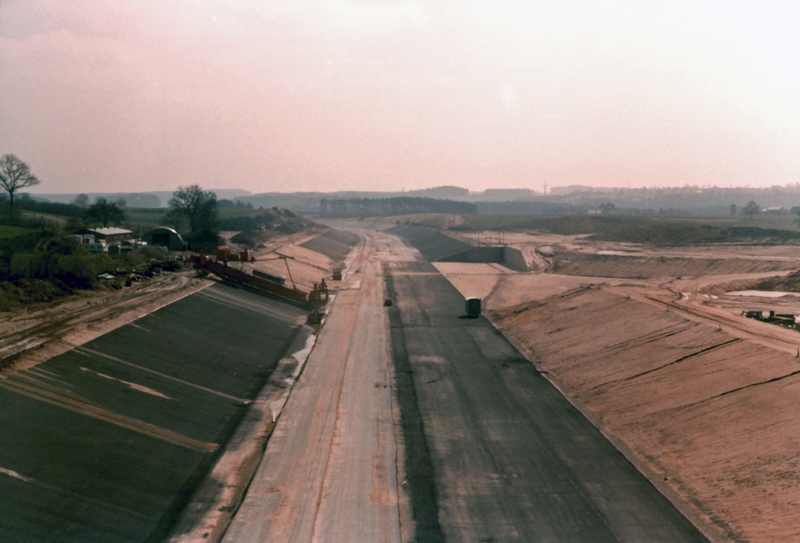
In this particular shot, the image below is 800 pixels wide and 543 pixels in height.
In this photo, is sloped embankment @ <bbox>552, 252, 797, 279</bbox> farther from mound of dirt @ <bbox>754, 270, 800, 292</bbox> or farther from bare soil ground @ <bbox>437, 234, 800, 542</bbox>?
bare soil ground @ <bbox>437, 234, 800, 542</bbox>

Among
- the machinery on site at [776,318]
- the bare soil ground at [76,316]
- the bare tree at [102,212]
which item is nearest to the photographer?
the bare soil ground at [76,316]

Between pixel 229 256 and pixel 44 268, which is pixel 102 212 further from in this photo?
pixel 44 268

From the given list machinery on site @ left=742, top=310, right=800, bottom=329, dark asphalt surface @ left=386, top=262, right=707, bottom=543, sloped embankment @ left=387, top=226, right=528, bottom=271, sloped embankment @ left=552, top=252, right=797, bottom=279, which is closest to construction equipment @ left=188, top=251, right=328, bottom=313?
dark asphalt surface @ left=386, top=262, right=707, bottom=543

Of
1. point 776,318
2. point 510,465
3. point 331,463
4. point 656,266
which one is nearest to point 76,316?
point 331,463

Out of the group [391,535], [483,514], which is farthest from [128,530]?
[483,514]

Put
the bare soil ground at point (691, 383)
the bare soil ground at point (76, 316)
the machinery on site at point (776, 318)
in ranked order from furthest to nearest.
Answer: the machinery on site at point (776, 318) → the bare soil ground at point (76, 316) → the bare soil ground at point (691, 383)

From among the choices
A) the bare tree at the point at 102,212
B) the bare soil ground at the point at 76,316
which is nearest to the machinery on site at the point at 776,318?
the bare soil ground at the point at 76,316

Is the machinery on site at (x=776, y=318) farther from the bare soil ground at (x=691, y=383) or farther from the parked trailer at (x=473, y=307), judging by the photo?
the parked trailer at (x=473, y=307)

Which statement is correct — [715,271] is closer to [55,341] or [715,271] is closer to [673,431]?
[673,431]
